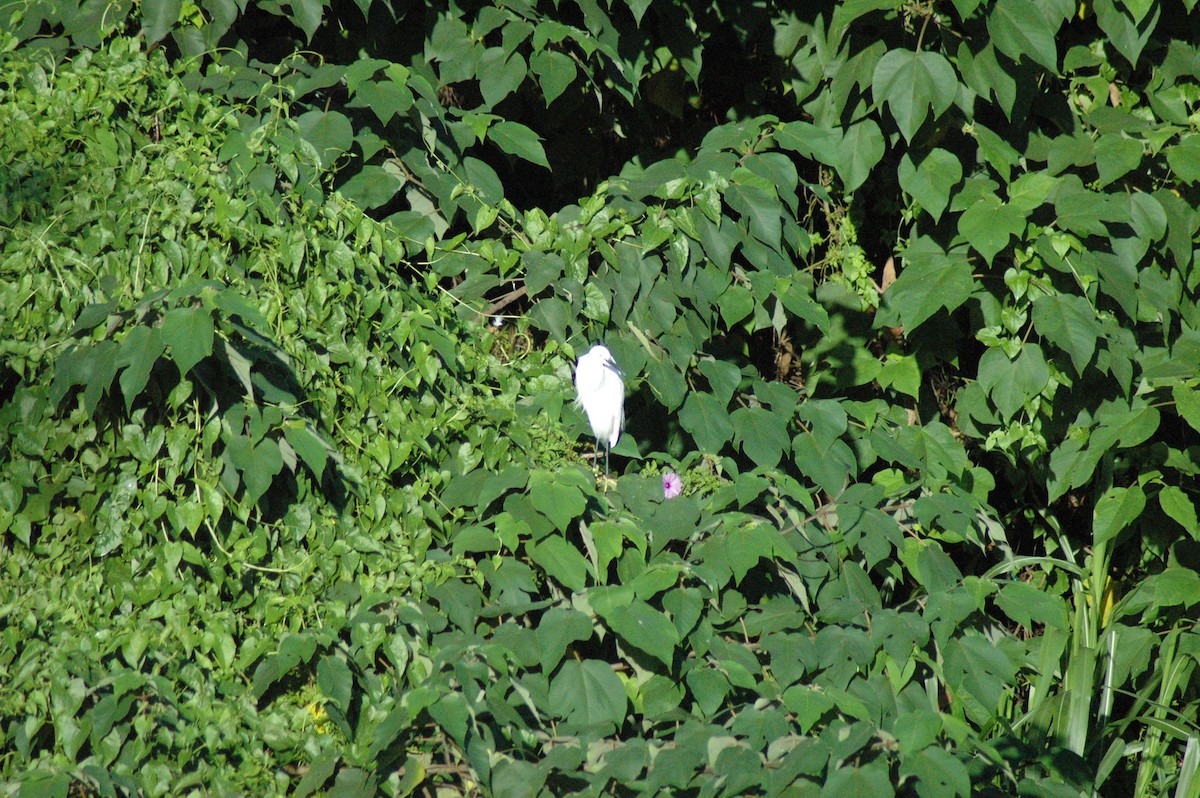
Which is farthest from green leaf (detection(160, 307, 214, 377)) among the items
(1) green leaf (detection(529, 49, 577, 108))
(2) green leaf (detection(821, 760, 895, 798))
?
(2) green leaf (detection(821, 760, 895, 798))

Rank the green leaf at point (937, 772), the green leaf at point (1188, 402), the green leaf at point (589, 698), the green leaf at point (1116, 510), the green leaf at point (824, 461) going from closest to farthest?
1. the green leaf at point (937, 772)
2. the green leaf at point (589, 698)
3. the green leaf at point (1188, 402)
4. the green leaf at point (824, 461)
5. the green leaf at point (1116, 510)

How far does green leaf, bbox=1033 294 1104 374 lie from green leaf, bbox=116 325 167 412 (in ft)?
5.74

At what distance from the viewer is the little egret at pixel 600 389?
1.97 metres

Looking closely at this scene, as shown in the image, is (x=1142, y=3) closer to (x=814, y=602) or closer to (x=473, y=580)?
(x=814, y=602)

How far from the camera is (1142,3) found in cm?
213

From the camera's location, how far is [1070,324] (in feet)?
7.04

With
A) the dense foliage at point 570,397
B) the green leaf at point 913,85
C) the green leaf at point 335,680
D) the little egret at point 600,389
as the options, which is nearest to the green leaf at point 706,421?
the dense foliage at point 570,397

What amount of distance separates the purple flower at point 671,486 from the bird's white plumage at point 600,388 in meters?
0.16

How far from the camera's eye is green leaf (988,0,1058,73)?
206 centimetres

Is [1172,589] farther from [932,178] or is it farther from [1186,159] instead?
[932,178]

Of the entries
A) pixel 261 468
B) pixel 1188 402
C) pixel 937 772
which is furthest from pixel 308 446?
pixel 1188 402

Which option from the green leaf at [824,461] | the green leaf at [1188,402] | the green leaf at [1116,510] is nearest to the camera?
the green leaf at [1188,402]

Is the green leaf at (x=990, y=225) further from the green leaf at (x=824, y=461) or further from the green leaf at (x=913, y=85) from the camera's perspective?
the green leaf at (x=824, y=461)

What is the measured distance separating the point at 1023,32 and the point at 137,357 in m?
1.80
